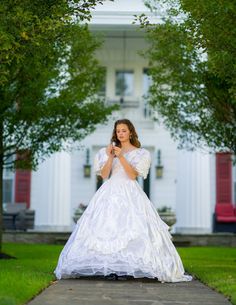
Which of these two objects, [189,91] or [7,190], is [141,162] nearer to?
[189,91]

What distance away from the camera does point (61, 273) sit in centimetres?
684

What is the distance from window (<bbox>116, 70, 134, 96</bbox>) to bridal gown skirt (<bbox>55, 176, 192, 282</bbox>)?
46.1ft

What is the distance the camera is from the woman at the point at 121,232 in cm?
660

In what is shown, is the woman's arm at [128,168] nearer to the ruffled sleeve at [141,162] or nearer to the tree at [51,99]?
the ruffled sleeve at [141,162]

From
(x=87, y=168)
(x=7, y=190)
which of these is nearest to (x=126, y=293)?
(x=7, y=190)

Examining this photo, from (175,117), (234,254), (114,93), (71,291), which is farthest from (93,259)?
(114,93)

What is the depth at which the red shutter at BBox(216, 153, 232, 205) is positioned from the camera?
19.5m

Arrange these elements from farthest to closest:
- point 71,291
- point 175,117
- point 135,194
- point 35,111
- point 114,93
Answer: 1. point 114,93
2. point 175,117
3. point 35,111
4. point 135,194
5. point 71,291

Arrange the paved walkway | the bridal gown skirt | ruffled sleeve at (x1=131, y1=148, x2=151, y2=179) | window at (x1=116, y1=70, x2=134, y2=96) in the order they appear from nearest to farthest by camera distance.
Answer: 1. the paved walkway
2. the bridal gown skirt
3. ruffled sleeve at (x1=131, y1=148, x2=151, y2=179)
4. window at (x1=116, y1=70, x2=134, y2=96)

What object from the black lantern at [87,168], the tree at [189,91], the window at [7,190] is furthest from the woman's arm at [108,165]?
the black lantern at [87,168]

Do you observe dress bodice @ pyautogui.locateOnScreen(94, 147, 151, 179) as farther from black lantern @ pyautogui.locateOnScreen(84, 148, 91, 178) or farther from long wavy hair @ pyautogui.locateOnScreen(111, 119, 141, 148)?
black lantern @ pyautogui.locateOnScreen(84, 148, 91, 178)

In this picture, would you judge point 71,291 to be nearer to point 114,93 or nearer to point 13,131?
point 13,131

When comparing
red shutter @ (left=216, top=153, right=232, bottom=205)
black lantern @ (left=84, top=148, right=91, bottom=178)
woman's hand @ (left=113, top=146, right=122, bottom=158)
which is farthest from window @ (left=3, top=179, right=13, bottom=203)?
woman's hand @ (left=113, top=146, right=122, bottom=158)

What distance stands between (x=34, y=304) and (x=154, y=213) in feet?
7.70
